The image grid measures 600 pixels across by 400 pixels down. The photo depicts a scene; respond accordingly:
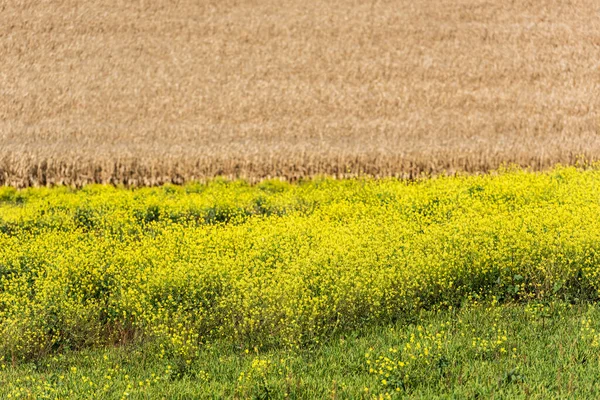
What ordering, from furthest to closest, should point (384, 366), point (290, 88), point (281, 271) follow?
point (290, 88) → point (281, 271) → point (384, 366)

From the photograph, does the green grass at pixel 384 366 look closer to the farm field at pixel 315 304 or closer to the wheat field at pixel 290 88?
the farm field at pixel 315 304

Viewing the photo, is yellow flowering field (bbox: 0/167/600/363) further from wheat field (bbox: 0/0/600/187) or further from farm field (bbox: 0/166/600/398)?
wheat field (bbox: 0/0/600/187)

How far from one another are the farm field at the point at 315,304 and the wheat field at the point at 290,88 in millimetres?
4096

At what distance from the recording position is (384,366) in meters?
5.09

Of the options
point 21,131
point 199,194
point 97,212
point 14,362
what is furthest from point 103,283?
point 21,131

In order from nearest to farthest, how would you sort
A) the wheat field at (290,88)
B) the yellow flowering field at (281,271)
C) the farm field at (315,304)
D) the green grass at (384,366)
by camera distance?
the green grass at (384,366)
the farm field at (315,304)
the yellow flowering field at (281,271)
the wheat field at (290,88)

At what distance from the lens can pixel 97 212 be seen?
10.4m

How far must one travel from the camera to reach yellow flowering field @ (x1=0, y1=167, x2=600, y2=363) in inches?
247

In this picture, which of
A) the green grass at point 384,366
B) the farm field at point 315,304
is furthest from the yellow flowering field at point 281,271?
the green grass at point 384,366

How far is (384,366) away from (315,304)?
130 centimetres

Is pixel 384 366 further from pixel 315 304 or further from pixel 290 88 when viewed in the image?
pixel 290 88

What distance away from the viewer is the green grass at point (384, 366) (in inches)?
190

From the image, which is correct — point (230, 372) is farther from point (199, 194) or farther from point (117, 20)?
point (117, 20)

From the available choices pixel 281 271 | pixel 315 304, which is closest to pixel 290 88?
pixel 281 271
